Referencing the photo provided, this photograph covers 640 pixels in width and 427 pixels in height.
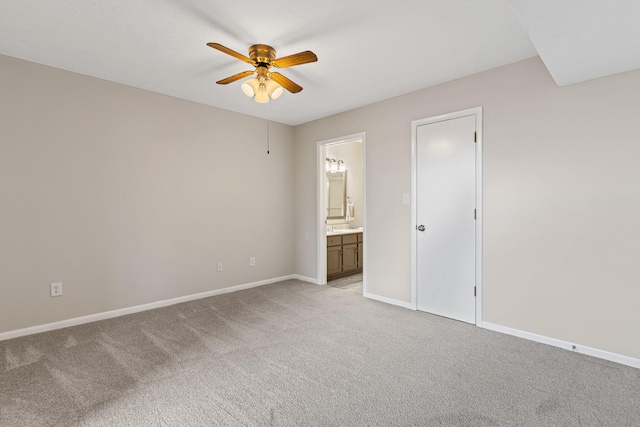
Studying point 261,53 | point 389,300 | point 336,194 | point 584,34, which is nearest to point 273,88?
point 261,53

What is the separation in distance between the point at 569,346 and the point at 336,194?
4.13m

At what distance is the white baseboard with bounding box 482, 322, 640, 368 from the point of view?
2.39 m

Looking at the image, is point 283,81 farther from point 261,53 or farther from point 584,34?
point 584,34

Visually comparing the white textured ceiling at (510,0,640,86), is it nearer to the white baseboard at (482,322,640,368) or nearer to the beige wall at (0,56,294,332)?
the white baseboard at (482,322,640,368)

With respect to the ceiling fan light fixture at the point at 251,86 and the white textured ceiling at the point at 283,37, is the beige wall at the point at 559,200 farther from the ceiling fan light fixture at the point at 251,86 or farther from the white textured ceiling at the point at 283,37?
the ceiling fan light fixture at the point at 251,86

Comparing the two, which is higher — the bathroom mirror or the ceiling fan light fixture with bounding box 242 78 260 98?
the ceiling fan light fixture with bounding box 242 78 260 98

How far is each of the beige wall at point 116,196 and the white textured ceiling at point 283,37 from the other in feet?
1.26

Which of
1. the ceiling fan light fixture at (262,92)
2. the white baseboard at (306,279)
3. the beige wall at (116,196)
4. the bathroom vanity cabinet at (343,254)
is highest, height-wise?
the ceiling fan light fixture at (262,92)

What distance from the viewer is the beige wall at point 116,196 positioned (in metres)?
2.88

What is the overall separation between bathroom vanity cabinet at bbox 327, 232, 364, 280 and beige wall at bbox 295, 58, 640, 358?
240 centimetres

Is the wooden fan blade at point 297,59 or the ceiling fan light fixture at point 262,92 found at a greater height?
the wooden fan blade at point 297,59

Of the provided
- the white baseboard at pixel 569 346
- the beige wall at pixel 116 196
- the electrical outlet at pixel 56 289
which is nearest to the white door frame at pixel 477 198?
the white baseboard at pixel 569 346

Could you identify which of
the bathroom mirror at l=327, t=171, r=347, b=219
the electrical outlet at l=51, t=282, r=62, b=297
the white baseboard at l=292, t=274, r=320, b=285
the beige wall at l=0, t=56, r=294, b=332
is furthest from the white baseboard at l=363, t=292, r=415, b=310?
the electrical outlet at l=51, t=282, r=62, b=297

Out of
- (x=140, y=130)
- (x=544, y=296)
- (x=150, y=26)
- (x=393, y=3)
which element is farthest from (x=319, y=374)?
(x=140, y=130)
